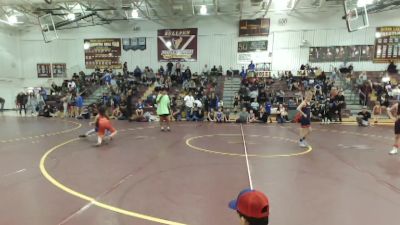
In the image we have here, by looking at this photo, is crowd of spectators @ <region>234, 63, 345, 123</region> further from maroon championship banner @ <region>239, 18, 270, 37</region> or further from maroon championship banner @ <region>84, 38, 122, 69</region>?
maroon championship banner @ <region>84, 38, 122, 69</region>

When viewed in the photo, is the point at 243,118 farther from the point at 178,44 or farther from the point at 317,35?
the point at 317,35

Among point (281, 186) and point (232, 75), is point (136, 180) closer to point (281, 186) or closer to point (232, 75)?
point (281, 186)

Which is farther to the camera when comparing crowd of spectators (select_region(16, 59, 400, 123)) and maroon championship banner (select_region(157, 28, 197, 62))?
maroon championship banner (select_region(157, 28, 197, 62))

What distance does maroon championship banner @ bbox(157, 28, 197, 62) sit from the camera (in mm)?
25766

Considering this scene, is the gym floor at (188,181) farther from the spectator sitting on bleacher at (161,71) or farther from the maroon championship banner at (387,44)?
the maroon championship banner at (387,44)

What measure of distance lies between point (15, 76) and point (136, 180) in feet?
96.2

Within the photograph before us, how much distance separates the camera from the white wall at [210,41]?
2373cm

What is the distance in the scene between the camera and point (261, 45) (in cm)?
2477

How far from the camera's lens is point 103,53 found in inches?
1069

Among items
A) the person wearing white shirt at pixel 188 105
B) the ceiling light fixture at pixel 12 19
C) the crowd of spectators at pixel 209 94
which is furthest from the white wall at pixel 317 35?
the ceiling light fixture at pixel 12 19

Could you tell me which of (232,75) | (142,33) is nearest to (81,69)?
(142,33)

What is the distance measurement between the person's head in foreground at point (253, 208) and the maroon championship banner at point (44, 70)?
1223 inches

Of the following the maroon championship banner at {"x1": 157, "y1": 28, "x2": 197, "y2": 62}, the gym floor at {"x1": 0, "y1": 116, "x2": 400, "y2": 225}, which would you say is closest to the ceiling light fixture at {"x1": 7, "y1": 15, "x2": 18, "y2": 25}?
the maroon championship banner at {"x1": 157, "y1": 28, "x2": 197, "y2": 62}

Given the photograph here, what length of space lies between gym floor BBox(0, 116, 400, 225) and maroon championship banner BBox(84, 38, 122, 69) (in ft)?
61.4
